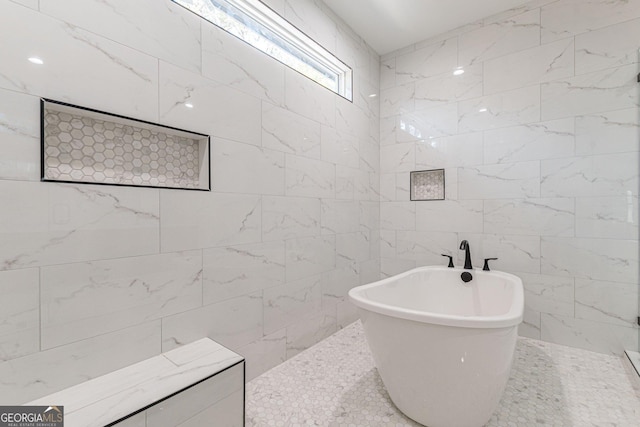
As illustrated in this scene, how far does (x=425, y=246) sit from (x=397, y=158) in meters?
1.01

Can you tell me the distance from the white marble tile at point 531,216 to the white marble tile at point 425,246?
1.19 ft

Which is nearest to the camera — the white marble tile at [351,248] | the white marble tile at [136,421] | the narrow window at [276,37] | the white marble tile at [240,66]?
the white marble tile at [136,421]

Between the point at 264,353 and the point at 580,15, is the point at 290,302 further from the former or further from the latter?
the point at 580,15

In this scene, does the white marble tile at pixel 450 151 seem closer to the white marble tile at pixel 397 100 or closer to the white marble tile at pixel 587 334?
the white marble tile at pixel 397 100

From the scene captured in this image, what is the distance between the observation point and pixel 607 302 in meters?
2.17

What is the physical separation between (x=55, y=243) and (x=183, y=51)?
1098 mm

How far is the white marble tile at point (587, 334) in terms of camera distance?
6.94ft

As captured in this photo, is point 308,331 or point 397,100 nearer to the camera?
point 308,331

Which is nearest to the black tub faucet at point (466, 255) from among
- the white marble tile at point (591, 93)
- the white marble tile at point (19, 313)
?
the white marble tile at point (591, 93)

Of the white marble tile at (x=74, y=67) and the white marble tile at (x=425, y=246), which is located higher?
the white marble tile at (x=74, y=67)

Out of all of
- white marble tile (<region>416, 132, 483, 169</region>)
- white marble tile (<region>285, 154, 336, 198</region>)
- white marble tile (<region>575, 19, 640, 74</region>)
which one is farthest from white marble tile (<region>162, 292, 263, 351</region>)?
white marble tile (<region>575, 19, 640, 74</region>)

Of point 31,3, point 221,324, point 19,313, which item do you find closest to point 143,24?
point 31,3

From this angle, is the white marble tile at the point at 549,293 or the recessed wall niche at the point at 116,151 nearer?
the recessed wall niche at the point at 116,151

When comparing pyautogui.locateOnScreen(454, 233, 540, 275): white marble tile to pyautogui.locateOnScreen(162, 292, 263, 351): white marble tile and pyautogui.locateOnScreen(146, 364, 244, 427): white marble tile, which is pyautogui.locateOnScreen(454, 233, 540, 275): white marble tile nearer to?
pyautogui.locateOnScreen(162, 292, 263, 351): white marble tile
